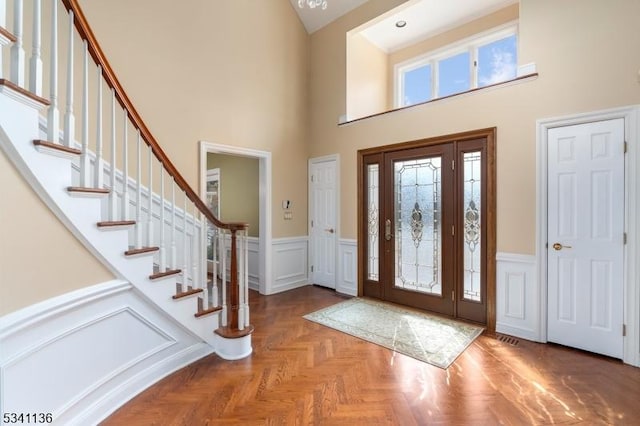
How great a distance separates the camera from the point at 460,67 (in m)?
4.45

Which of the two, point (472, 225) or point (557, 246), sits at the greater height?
point (472, 225)

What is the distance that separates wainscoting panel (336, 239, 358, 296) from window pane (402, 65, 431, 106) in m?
2.49

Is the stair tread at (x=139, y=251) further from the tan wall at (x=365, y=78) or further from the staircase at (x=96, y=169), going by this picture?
the tan wall at (x=365, y=78)

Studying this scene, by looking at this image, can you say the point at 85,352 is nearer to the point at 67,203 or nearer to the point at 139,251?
the point at 139,251

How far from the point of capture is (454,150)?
11.2 feet

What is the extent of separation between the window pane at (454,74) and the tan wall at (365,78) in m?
0.92

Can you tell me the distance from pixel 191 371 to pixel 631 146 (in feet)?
13.2

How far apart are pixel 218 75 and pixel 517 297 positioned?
433 centimetres

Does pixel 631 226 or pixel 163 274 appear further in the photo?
pixel 631 226

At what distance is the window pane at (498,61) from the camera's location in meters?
4.00

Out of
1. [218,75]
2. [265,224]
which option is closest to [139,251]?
[265,224]

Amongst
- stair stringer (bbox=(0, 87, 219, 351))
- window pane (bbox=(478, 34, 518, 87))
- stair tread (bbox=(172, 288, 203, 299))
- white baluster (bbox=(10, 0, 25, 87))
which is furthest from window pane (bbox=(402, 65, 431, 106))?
white baluster (bbox=(10, 0, 25, 87))

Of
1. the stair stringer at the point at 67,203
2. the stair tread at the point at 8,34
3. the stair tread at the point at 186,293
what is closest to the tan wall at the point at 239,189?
the stair tread at the point at 186,293

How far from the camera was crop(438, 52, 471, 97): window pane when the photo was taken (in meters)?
4.40
